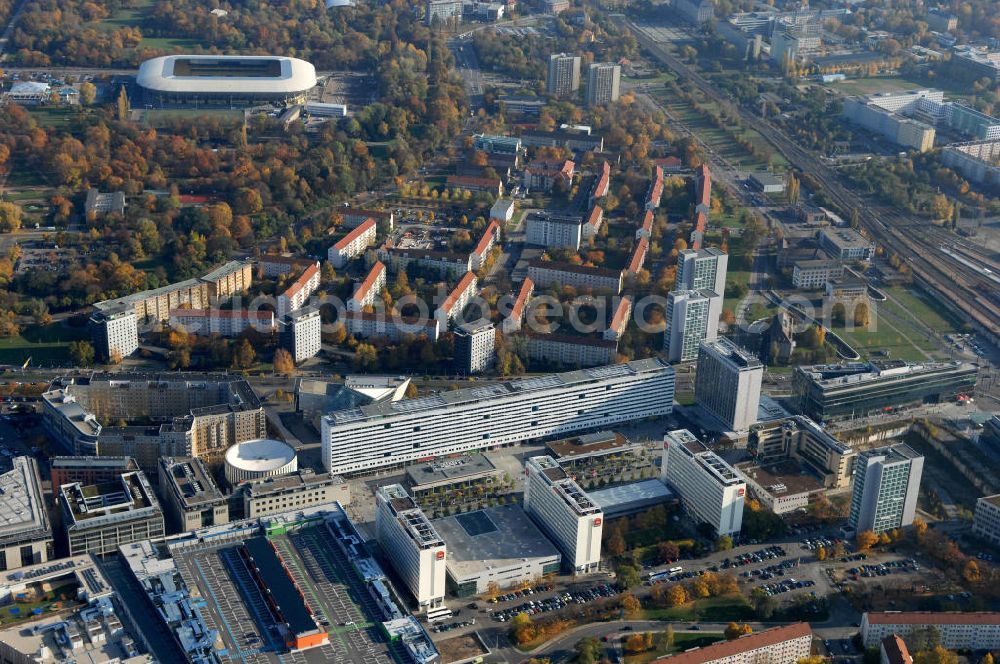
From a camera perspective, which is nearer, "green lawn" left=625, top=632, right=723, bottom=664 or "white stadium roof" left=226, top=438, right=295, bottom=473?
"green lawn" left=625, top=632, right=723, bottom=664

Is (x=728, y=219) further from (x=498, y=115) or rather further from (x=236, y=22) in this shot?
(x=236, y=22)

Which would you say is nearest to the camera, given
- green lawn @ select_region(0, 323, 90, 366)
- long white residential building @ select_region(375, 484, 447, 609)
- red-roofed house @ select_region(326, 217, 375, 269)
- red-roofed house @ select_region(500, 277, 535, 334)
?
long white residential building @ select_region(375, 484, 447, 609)

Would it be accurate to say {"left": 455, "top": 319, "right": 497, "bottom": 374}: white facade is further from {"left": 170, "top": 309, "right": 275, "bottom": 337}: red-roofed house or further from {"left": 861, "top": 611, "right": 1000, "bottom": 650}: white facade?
{"left": 861, "top": 611, "right": 1000, "bottom": 650}: white facade

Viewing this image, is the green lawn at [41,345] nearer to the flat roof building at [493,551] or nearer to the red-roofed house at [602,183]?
the flat roof building at [493,551]

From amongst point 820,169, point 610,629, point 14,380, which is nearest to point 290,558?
point 610,629

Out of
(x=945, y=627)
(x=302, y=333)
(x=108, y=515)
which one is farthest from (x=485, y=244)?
(x=945, y=627)

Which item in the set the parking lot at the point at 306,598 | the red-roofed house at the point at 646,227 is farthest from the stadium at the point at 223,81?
the parking lot at the point at 306,598

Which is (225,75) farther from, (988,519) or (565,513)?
(988,519)

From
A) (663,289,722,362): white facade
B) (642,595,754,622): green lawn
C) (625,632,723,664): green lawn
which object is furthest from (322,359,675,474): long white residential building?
(625,632,723,664): green lawn
